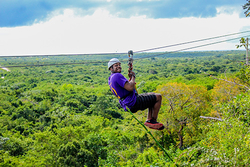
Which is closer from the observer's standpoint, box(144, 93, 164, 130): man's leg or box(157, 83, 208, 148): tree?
box(144, 93, 164, 130): man's leg

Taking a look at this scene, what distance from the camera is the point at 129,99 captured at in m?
4.32

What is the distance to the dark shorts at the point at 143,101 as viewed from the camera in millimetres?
4375

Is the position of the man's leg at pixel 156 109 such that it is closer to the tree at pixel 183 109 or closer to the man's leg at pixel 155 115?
the man's leg at pixel 155 115

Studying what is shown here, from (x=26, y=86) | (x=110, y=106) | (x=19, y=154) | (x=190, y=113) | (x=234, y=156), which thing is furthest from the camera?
(x=26, y=86)

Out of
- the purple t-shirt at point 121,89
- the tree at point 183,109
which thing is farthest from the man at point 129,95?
the tree at point 183,109

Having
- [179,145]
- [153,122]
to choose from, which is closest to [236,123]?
[153,122]

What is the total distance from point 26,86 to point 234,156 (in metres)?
94.8

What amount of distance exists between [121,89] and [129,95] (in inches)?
9.2

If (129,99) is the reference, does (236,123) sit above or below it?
below

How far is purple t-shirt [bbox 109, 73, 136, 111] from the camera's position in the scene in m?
4.12

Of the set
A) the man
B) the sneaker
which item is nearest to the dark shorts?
the man

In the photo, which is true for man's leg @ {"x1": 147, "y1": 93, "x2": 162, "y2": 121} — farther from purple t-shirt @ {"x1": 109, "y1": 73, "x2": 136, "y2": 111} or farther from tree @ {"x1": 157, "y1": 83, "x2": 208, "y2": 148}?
tree @ {"x1": 157, "y1": 83, "x2": 208, "y2": 148}

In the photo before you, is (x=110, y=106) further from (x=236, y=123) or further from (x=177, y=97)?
(x=236, y=123)

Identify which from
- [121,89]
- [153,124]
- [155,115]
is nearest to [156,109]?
[155,115]
